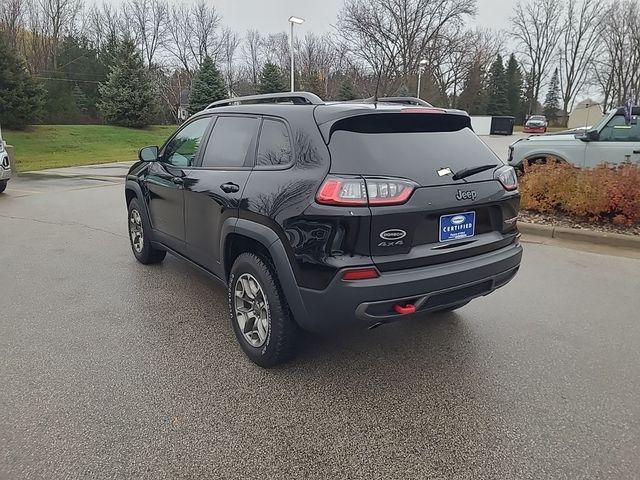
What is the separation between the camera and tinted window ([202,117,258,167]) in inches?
137

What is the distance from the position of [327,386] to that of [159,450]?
107cm

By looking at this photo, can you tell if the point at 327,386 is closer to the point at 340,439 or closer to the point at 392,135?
the point at 340,439

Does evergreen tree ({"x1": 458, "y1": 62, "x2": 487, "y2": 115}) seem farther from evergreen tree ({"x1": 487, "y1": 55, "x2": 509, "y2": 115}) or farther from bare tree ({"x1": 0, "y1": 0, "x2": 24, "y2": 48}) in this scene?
bare tree ({"x1": 0, "y1": 0, "x2": 24, "y2": 48})

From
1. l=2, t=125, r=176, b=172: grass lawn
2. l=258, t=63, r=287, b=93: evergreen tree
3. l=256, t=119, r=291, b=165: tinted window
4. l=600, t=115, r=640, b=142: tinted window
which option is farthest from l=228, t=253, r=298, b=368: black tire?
l=258, t=63, r=287, b=93: evergreen tree

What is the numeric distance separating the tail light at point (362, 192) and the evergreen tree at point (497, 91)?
203 feet

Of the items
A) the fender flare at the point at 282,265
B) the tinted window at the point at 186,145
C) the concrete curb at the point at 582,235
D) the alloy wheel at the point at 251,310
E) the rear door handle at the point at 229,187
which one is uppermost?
the tinted window at the point at 186,145

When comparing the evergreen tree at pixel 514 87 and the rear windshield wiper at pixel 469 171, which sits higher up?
the evergreen tree at pixel 514 87

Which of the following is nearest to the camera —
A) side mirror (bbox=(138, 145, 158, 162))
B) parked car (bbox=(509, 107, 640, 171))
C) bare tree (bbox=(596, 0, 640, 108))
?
side mirror (bbox=(138, 145, 158, 162))

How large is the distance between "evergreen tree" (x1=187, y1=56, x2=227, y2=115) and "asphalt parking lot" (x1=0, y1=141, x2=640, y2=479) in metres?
31.5

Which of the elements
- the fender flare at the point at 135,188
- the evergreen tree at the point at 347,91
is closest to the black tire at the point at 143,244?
the fender flare at the point at 135,188

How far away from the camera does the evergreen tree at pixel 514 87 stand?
60.3 metres

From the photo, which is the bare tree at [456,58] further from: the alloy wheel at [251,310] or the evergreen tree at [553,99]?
the alloy wheel at [251,310]

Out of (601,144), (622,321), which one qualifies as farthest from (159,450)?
(601,144)

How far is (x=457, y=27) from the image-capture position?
40.8 m
